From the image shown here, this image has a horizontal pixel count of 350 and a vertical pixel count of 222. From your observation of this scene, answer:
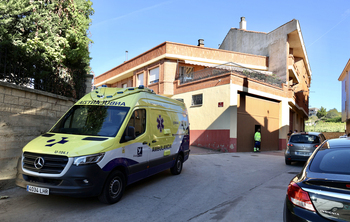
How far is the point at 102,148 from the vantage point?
484 centimetres

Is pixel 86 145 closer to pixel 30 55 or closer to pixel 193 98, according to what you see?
pixel 30 55

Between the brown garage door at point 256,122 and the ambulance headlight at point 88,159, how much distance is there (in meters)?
13.8

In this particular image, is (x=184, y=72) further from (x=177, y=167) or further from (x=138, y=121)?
(x=138, y=121)

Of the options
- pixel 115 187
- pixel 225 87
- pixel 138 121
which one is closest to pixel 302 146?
pixel 225 87

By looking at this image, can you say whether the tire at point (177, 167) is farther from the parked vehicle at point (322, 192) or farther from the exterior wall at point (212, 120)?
the exterior wall at point (212, 120)

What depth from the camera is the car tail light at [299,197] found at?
274cm

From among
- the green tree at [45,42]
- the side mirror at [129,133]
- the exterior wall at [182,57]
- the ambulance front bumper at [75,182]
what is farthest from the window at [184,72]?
the ambulance front bumper at [75,182]

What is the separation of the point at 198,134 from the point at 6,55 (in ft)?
47.2

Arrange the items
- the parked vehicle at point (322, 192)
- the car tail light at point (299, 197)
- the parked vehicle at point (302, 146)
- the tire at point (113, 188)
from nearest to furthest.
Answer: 1. the parked vehicle at point (322, 192)
2. the car tail light at point (299, 197)
3. the tire at point (113, 188)
4. the parked vehicle at point (302, 146)

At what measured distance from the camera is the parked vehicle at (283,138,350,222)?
2.58m

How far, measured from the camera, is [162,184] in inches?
278

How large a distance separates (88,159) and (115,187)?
1.02 meters

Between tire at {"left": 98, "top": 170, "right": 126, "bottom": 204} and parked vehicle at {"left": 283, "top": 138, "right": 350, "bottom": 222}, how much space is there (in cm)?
332

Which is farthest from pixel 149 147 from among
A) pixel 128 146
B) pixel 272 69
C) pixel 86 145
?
pixel 272 69
